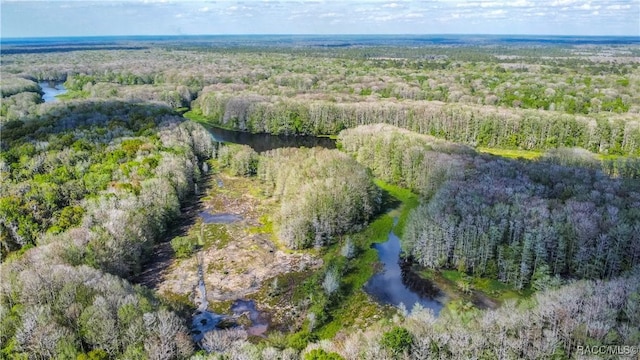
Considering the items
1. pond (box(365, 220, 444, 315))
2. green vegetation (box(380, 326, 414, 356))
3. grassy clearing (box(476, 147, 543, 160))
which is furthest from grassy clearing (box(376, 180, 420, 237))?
grassy clearing (box(476, 147, 543, 160))

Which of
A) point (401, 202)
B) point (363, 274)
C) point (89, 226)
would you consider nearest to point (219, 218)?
point (89, 226)

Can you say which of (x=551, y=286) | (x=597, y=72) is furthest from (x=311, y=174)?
(x=597, y=72)

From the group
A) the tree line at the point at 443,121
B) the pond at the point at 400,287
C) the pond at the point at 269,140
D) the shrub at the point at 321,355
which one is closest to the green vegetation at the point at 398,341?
the shrub at the point at 321,355

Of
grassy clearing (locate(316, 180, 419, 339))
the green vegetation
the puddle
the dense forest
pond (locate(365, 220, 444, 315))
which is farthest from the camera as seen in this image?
the puddle

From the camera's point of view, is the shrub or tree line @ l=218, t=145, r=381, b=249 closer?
the shrub

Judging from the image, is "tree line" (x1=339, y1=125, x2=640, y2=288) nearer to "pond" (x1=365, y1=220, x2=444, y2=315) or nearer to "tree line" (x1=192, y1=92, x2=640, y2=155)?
"pond" (x1=365, y1=220, x2=444, y2=315)

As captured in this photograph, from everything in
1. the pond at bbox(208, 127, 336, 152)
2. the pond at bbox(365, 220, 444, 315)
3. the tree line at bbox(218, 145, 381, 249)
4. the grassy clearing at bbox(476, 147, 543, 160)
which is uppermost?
the tree line at bbox(218, 145, 381, 249)
